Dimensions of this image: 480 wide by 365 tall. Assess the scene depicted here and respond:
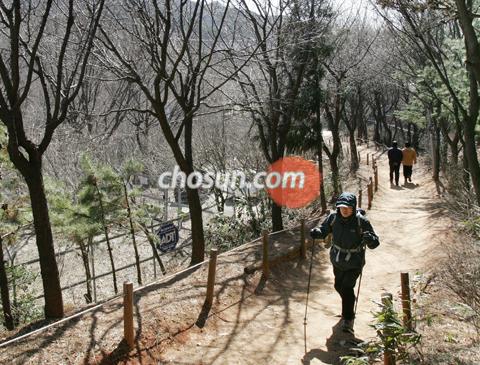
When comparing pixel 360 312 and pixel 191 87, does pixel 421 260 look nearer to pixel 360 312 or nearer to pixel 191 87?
pixel 360 312

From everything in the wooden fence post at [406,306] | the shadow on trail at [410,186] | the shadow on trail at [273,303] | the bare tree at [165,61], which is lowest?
the shadow on trail at [273,303]

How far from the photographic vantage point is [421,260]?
920 centimetres

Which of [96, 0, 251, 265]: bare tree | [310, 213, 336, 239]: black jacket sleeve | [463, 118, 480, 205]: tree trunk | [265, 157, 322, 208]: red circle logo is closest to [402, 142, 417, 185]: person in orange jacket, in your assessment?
[265, 157, 322, 208]: red circle logo

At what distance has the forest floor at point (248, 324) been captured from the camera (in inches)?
202

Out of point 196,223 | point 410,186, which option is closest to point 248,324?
point 196,223

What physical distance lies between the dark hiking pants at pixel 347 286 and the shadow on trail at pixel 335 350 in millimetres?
246

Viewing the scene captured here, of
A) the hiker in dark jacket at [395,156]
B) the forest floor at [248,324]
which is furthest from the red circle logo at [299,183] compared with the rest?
the forest floor at [248,324]

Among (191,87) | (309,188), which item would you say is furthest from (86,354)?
(309,188)

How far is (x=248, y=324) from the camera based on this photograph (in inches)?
247

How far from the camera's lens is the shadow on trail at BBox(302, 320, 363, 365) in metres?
5.29

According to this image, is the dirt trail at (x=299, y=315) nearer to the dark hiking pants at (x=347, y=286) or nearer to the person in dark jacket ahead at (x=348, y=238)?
the dark hiking pants at (x=347, y=286)

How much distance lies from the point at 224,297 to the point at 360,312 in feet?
6.60

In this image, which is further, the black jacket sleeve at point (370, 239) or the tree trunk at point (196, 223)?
the tree trunk at point (196, 223)

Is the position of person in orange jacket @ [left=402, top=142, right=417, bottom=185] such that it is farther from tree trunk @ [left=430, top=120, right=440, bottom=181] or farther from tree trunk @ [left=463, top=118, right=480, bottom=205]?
tree trunk @ [left=463, top=118, right=480, bottom=205]
